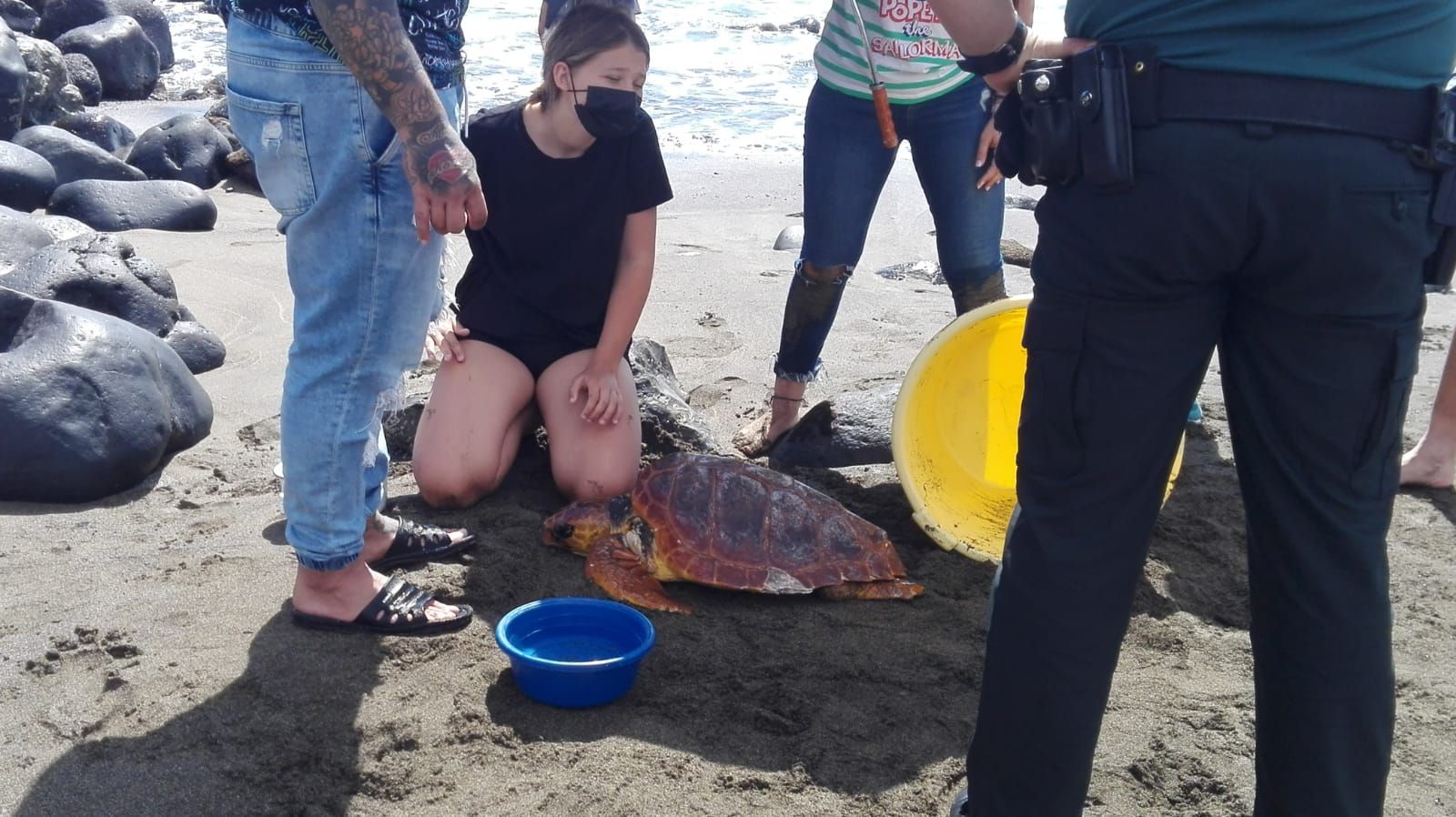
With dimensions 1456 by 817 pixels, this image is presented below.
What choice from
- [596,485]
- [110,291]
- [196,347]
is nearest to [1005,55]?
[596,485]

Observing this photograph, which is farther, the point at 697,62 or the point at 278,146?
the point at 697,62

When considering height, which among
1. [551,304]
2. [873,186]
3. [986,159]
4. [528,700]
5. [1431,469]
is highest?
[986,159]

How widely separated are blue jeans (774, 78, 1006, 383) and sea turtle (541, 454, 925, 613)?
2.80 feet

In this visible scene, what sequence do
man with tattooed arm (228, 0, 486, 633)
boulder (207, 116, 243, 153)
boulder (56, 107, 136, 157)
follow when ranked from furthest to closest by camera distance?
boulder (56, 107, 136, 157) < boulder (207, 116, 243, 153) < man with tattooed arm (228, 0, 486, 633)

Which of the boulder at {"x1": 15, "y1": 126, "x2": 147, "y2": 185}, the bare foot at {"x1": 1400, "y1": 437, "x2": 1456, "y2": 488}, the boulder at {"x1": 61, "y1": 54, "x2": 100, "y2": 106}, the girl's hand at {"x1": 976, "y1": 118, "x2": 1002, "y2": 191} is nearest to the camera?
the girl's hand at {"x1": 976, "y1": 118, "x2": 1002, "y2": 191}

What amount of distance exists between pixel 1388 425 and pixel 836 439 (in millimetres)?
2400

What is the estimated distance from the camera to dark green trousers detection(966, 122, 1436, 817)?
1595mm

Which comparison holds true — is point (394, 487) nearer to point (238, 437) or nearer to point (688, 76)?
point (238, 437)

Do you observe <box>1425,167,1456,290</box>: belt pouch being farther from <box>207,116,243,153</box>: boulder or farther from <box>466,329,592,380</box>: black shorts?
<box>207,116,243,153</box>: boulder

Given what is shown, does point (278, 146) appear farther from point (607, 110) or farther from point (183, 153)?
point (183, 153)

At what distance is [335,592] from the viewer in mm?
2732

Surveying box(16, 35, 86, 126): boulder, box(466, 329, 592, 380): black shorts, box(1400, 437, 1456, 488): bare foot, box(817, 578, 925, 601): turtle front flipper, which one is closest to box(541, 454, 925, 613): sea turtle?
box(817, 578, 925, 601): turtle front flipper

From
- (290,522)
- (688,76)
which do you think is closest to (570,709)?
(290,522)

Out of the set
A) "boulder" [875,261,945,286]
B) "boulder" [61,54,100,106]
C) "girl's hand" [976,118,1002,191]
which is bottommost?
"boulder" [875,261,945,286]
